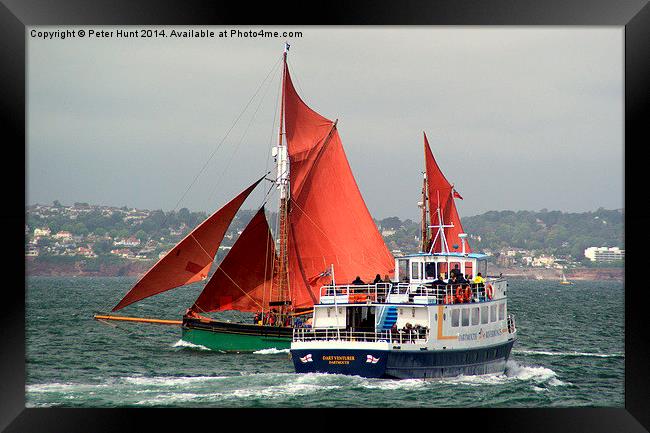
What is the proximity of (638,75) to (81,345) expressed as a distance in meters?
30.3

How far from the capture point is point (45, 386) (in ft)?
112

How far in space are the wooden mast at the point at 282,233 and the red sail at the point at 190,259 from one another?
281 cm

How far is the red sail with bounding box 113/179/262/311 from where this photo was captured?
4191 centimetres

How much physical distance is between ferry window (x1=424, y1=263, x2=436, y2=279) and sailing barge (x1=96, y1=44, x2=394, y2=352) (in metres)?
7.01

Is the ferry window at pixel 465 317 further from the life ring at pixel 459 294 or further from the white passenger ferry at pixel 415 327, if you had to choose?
the life ring at pixel 459 294

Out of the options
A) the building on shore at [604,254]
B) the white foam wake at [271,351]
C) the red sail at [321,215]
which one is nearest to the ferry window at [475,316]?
the white foam wake at [271,351]

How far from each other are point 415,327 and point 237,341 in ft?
40.1

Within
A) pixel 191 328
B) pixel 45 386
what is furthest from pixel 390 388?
pixel 191 328

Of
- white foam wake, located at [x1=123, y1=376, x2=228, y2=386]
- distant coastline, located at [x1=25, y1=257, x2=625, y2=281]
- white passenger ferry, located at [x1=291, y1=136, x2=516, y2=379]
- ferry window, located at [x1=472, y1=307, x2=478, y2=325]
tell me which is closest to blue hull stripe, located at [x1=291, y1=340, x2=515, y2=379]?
white passenger ferry, located at [x1=291, y1=136, x2=516, y2=379]

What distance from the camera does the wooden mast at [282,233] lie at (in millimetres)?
46625

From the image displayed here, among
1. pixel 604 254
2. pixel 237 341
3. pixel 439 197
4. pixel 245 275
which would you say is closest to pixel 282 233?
pixel 245 275

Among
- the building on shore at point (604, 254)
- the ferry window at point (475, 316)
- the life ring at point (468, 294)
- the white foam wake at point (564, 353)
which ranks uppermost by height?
the building on shore at point (604, 254)

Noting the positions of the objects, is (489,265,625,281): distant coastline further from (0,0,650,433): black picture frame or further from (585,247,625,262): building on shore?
(0,0,650,433): black picture frame

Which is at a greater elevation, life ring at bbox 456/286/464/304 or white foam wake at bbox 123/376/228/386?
life ring at bbox 456/286/464/304
